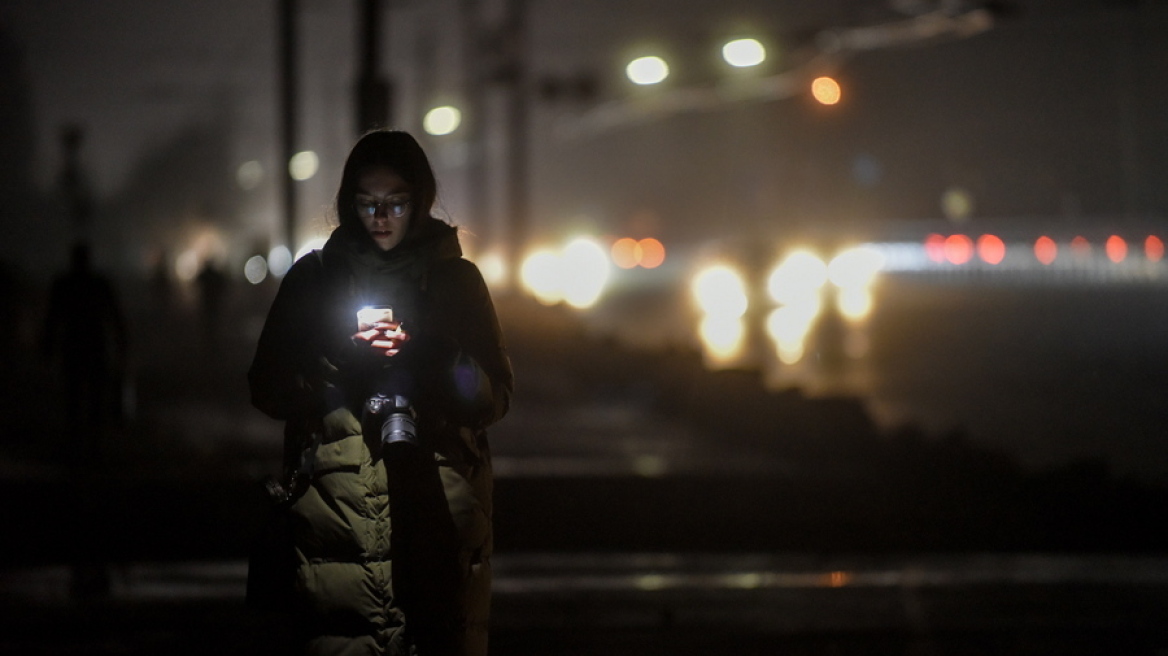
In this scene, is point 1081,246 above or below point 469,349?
above

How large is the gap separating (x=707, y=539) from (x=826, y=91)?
24.6 feet

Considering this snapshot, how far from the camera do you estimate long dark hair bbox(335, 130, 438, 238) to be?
12.5ft

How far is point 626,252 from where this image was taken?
5434 centimetres

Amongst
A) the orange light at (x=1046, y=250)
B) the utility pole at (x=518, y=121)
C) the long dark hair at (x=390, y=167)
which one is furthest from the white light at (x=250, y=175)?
the long dark hair at (x=390, y=167)

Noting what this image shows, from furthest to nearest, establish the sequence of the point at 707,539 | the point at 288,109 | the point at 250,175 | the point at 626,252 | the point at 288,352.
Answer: the point at 250,175, the point at 626,252, the point at 288,109, the point at 707,539, the point at 288,352

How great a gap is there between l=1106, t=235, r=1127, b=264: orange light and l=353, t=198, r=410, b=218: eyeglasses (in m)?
56.7

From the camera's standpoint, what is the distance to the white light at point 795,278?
1479 inches

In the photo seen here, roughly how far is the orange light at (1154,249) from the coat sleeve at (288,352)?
55253mm

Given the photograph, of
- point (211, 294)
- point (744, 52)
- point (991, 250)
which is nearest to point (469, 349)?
point (744, 52)

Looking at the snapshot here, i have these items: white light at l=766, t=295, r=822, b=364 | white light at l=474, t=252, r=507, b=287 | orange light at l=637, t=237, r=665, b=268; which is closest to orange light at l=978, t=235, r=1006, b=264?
orange light at l=637, t=237, r=665, b=268

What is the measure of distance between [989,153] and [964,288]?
18.2m

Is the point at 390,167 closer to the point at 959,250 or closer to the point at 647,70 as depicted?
the point at 647,70

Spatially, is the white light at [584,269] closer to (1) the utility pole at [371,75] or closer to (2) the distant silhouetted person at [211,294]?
(2) the distant silhouetted person at [211,294]

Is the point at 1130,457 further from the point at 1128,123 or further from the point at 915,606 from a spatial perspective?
the point at 1128,123
